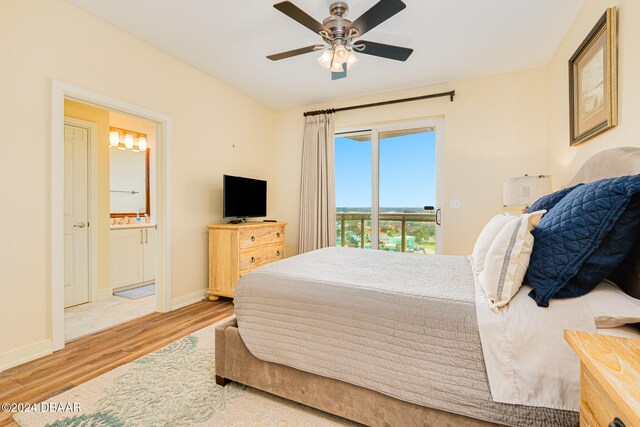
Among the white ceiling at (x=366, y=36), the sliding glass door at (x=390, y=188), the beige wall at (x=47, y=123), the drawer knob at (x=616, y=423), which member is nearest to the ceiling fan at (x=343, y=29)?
the white ceiling at (x=366, y=36)

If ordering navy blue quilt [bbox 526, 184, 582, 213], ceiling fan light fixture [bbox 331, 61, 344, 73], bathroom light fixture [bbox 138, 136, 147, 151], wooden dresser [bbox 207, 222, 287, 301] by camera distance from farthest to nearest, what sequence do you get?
bathroom light fixture [bbox 138, 136, 147, 151], wooden dresser [bbox 207, 222, 287, 301], ceiling fan light fixture [bbox 331, 61, 344, 73], navy blue quilt [bbox 526, 184, 582, 213]

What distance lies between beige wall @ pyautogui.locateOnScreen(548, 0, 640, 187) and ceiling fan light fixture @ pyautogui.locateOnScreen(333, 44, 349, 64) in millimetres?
1747

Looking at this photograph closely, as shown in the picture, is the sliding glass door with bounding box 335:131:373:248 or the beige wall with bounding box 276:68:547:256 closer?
the beige wall with bounding box 276:68:547:256

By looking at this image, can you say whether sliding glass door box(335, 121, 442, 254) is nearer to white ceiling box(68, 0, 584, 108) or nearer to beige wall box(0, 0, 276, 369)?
white ceiling box(68, 0, 584, 108)

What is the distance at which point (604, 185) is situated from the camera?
1.14m

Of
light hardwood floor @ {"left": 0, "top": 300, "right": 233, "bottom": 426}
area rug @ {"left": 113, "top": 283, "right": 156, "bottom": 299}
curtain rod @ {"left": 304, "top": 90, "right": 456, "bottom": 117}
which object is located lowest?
A: light hardwood floor @ {"left": 0, "top": 300, "right": 233, "bottom": 426}

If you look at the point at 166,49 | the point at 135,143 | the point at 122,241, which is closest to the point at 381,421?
the point at 166,49

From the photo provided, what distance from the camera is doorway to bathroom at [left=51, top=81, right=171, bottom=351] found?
2.29m

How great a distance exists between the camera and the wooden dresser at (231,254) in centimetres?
340

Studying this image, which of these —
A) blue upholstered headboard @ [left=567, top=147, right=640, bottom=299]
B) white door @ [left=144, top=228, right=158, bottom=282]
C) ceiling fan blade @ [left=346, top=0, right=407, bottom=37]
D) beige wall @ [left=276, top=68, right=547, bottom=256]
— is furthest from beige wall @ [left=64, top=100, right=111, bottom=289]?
blue upholstered headboard @ [left=567, top=147, right=640, bottom=299]

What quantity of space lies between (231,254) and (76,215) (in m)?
1.84

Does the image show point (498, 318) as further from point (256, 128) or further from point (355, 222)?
point (256, 128)

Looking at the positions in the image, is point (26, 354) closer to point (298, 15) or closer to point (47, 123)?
point (47, 123)

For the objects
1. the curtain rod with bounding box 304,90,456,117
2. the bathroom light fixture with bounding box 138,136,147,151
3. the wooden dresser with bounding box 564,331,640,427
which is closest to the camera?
the wooden dresser with bounding box 564,331,640,427
